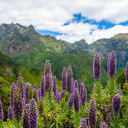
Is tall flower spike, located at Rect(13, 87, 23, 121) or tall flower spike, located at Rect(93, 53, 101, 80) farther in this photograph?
tall flower spike, located at Rect(93, 53, 101, 80)

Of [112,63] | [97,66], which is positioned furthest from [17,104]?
[112,63]

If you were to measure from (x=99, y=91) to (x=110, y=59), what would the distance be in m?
2.18

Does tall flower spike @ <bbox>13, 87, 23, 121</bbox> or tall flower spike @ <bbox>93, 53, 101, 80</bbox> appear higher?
tall flower spike @ <bbox>93, 53, 101, 80</bbox>

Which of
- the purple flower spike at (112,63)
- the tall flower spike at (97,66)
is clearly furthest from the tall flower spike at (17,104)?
the purple flower spike at (112,63)

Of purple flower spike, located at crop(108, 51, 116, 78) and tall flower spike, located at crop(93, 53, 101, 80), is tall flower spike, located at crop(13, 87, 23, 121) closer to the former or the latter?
tall flower spike, located at crop(93, 53, 101, 80)

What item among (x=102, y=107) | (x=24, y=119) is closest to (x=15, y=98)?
(x=24, y=119)

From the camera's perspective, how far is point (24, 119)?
4.66m

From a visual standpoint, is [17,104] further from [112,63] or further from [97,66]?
[112,63]

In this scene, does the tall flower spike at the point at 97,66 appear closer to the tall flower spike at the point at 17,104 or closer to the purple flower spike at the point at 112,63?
the purple flower spike at the point at 112,63

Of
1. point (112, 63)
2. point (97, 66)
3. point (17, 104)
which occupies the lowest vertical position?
point (17, 104)

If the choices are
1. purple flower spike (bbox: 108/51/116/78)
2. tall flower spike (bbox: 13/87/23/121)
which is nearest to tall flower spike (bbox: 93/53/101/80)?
purple flower spike (bbox: 108/51/116/78)

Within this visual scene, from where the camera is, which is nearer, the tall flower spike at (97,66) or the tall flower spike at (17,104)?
the tall flower spike at (17,104)

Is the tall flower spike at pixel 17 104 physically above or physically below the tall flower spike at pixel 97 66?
below

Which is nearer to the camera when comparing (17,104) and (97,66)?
(17,104)
